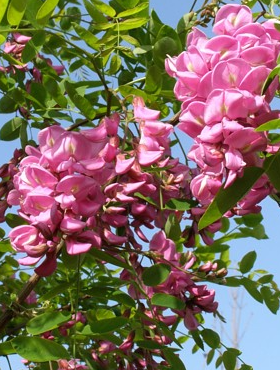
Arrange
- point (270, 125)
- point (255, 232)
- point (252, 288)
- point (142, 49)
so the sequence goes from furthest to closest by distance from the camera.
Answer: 1. point (255, 232)
2. point (252, 288)
3. point (142, 49)
4. point (270, 125)

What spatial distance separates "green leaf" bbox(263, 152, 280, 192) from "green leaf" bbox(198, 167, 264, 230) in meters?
0.01

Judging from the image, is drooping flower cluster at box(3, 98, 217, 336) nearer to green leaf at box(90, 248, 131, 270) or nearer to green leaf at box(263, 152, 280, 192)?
green leaf at box(90, 248, 131, 270)

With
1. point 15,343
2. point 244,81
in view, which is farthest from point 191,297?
point 244,81

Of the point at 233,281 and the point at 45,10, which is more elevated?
the point at 45,10

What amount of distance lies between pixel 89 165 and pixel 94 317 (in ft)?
1.61

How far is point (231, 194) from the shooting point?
2.60 feet

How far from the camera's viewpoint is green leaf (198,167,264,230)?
79cm

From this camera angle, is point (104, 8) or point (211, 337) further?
point (211, 337)

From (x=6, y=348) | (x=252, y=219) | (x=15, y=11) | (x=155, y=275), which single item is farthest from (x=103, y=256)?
(x=252, y=219)

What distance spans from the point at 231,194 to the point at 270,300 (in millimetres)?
823

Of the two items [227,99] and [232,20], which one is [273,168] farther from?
[232,20]

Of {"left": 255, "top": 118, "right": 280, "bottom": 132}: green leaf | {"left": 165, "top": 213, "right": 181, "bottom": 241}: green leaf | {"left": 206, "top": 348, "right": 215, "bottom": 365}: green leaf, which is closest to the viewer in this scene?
{"left": 255, "top": 118, "right": 280, "bottom": 132}: green leaf

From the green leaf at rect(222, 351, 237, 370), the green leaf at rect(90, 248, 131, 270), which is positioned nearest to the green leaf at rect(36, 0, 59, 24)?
the green leaf at rect(90, 248, 131, 270)

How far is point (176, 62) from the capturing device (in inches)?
34.7
